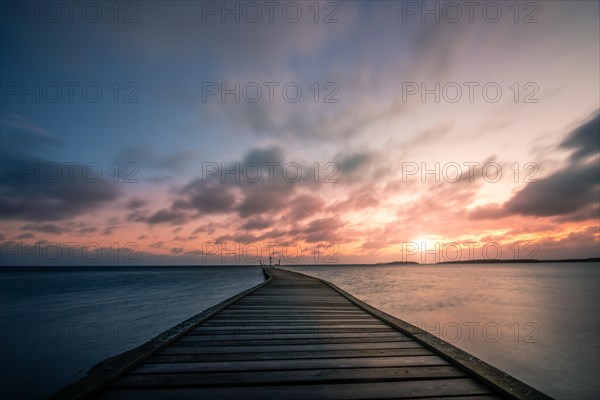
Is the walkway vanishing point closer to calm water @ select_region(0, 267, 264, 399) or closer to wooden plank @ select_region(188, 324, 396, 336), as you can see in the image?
wooden plank @ select_region(188, 324, 396, 336)

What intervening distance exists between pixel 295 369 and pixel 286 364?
171 mm

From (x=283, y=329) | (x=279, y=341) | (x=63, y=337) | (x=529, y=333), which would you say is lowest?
(x=529, y=333)

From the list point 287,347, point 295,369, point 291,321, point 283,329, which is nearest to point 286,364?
point 295,369

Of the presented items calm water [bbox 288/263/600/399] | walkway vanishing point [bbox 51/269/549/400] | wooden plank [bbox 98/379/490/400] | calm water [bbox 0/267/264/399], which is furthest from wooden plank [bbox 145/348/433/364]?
calm water [bbox 288/263/600/399]

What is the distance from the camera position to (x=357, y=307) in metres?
7.80

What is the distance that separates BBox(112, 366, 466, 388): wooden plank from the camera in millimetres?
2949

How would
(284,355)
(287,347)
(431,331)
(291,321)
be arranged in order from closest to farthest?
(284,355) < (287,347) < (291,321) < (431,331)

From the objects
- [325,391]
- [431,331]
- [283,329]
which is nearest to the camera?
[325,391]

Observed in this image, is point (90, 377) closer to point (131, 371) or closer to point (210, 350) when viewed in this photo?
point (131, 371)

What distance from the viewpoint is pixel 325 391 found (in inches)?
112

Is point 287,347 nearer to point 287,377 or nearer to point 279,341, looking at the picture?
point 279,341

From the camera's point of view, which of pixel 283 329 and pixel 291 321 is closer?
pixel 283 329

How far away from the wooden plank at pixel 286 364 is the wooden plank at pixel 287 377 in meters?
0.11

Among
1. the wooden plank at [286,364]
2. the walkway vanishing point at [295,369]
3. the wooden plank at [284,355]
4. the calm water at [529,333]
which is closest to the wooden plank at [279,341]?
the walkway vanishing point at [295,369]
